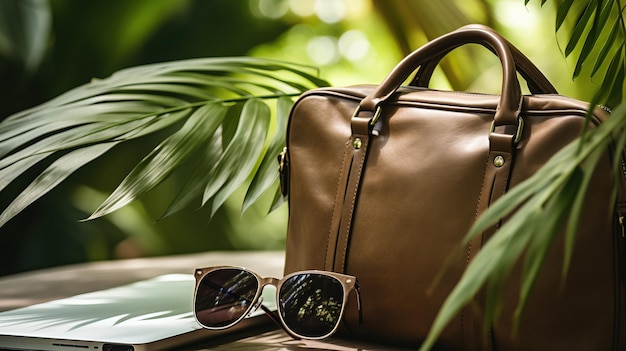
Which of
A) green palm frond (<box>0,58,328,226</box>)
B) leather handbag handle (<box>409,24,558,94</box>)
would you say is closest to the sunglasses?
green palm frond (<box>0,58,328,226</box>)

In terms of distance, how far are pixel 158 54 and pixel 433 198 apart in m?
1.47

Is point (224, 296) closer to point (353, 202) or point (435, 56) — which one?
point (353, 202)

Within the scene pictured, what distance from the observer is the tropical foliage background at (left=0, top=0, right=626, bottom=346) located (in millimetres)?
1097

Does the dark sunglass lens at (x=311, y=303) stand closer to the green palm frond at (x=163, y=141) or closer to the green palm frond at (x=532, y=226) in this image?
the green palm frond at (x=163, y=141)

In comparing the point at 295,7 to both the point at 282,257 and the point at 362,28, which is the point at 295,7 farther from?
the point at 282,257

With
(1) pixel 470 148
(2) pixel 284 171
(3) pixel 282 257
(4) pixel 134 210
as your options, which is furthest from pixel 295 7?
(1) pixel 470 148

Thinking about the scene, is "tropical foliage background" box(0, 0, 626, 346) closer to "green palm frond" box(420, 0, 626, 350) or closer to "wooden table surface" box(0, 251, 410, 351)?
"wooden table surface" box(0, 251, 410, 351)

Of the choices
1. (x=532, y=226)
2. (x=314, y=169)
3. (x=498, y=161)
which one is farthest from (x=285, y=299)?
(x=532, y=226)

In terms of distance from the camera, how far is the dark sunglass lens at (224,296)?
82 centimetres

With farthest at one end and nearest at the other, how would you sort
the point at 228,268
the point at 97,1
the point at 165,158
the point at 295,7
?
1. the point at 295,7
2. the point at 97,1
3. the point at 165,158
4. the point at 228,268

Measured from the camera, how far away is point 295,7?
2279 millimetres

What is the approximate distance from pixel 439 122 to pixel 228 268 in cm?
25

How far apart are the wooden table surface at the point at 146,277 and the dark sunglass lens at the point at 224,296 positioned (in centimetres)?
2

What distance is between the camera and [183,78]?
1.17m
